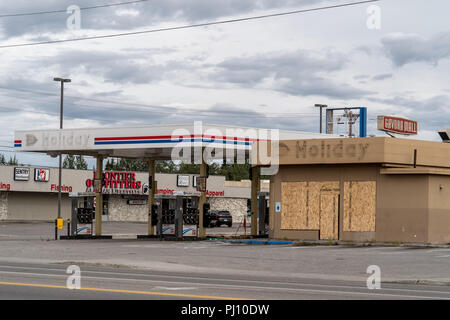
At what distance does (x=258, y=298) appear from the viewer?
13891 millimetres

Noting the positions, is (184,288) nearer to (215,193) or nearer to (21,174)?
(21,174)

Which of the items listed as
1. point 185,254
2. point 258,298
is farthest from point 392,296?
point 185,254

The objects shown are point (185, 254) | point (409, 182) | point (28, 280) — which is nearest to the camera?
point (28, 280)

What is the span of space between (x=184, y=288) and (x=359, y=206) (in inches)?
823

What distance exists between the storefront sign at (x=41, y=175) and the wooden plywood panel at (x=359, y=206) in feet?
147

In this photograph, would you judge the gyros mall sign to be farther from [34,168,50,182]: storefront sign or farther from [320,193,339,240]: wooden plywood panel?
[34,168,50,182]: storefront sign

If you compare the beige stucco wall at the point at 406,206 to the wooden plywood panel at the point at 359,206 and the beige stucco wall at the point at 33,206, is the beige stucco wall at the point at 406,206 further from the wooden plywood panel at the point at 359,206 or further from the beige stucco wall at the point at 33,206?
the beige stucco wall at the point at 33,206

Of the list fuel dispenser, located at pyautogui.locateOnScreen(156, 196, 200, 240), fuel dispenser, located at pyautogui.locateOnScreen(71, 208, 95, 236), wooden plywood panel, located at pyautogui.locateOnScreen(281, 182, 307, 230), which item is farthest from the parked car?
wooden plywood panel, located at pyautogui.locateOnScreen(281, 182, 307, 230)

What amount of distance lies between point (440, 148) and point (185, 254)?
13934 mm

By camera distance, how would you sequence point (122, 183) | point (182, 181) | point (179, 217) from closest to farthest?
point (179, 217) → point (122, 183) → point (182, 181)

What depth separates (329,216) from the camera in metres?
36.2

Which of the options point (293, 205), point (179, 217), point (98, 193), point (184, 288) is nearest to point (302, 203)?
point (293, 205)

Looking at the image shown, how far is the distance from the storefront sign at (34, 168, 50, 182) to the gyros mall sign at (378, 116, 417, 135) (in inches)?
1689
